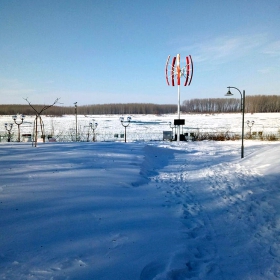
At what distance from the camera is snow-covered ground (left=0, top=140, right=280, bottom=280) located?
293 centimetres

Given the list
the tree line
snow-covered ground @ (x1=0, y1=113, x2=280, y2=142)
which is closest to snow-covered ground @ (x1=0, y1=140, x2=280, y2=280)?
snow-covered ground @ (x1=0, y1=113, x2=280, y2=142)

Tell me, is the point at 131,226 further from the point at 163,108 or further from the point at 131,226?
the point at 163,108

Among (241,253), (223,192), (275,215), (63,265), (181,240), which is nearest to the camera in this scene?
(63,265)

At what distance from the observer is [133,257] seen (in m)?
3.15

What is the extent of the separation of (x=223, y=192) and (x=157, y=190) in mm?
1888

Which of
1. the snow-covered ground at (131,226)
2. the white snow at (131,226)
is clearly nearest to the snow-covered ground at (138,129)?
the snow-covered ground at (131,226)

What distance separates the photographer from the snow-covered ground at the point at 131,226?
9.62 ft

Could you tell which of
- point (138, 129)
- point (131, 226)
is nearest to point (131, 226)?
point (131, 226)

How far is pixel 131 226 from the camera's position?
4000mm

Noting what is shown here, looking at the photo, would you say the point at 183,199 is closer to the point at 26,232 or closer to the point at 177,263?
the point at 177,263

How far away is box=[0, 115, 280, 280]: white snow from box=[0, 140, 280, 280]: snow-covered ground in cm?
1

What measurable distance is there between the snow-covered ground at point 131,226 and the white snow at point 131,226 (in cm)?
1

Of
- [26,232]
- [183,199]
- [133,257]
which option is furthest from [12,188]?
[183,199]

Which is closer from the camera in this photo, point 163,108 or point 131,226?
point 131,226
